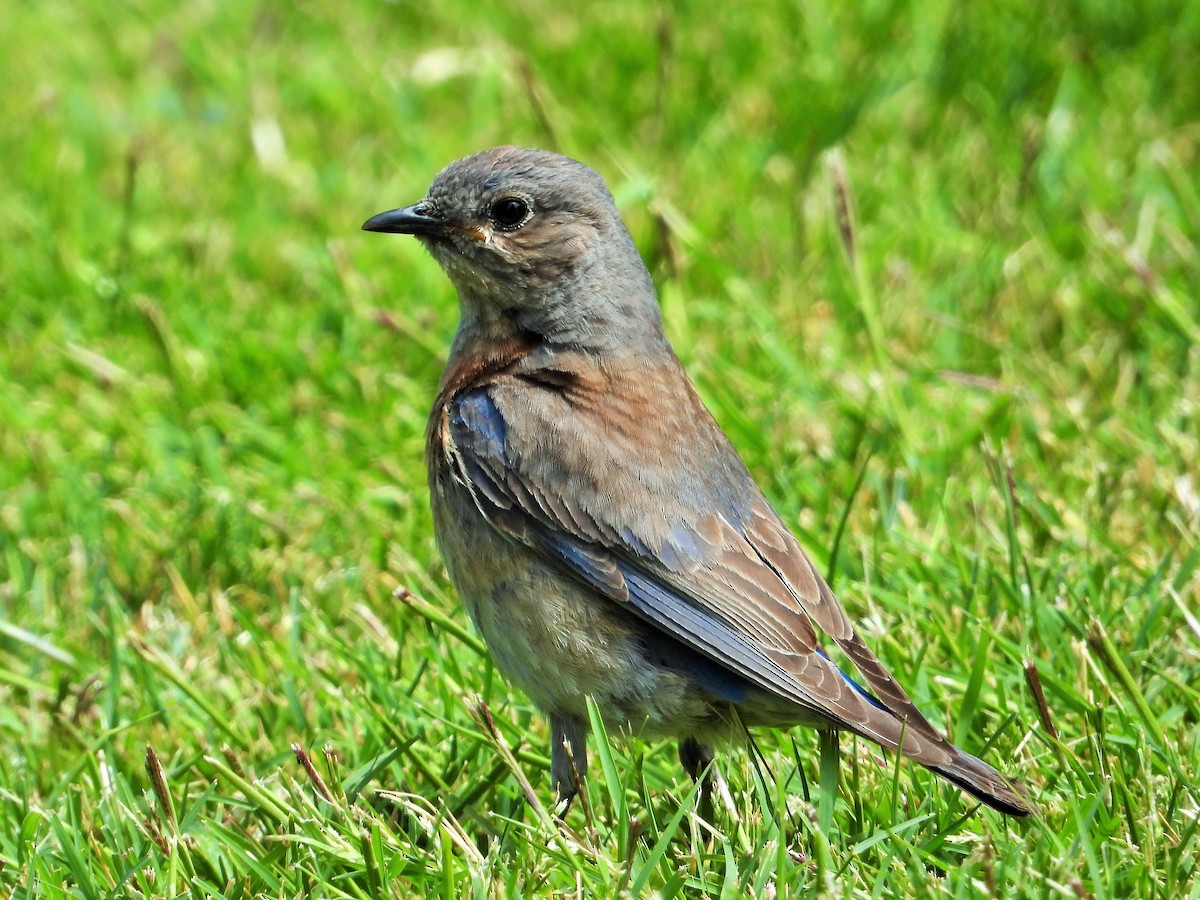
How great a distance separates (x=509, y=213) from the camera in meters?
4.42

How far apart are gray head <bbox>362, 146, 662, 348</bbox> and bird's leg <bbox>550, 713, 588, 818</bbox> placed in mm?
1038

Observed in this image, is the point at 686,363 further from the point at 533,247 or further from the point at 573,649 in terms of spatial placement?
the point at 573,649

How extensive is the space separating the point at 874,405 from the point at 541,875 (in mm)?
2426

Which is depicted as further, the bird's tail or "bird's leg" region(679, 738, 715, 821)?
"bird's leg" region(679, 738, 715, 821)

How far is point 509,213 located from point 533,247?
12 cm

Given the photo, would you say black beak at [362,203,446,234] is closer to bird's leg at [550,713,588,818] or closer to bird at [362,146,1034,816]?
bird at [362,146,1034,816]

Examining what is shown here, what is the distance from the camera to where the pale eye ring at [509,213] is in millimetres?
4410

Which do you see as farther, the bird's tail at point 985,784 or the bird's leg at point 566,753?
the bird's leg at point 566,753

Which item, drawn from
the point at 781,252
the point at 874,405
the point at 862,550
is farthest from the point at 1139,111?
the point at 862,550

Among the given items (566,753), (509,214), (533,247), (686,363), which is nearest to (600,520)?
(566,753)

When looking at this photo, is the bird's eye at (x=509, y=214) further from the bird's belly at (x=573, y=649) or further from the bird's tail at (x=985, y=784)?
the bird's tail at (x=985, y=784)

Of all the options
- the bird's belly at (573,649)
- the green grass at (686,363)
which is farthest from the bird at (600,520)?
the green grass at (686,363)

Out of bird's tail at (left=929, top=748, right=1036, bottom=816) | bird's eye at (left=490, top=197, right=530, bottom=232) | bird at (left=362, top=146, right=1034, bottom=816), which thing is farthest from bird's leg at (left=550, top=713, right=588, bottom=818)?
bird's eye at (left=490, top=197, right=530, bottom=232)

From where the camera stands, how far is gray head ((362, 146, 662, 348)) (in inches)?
172
